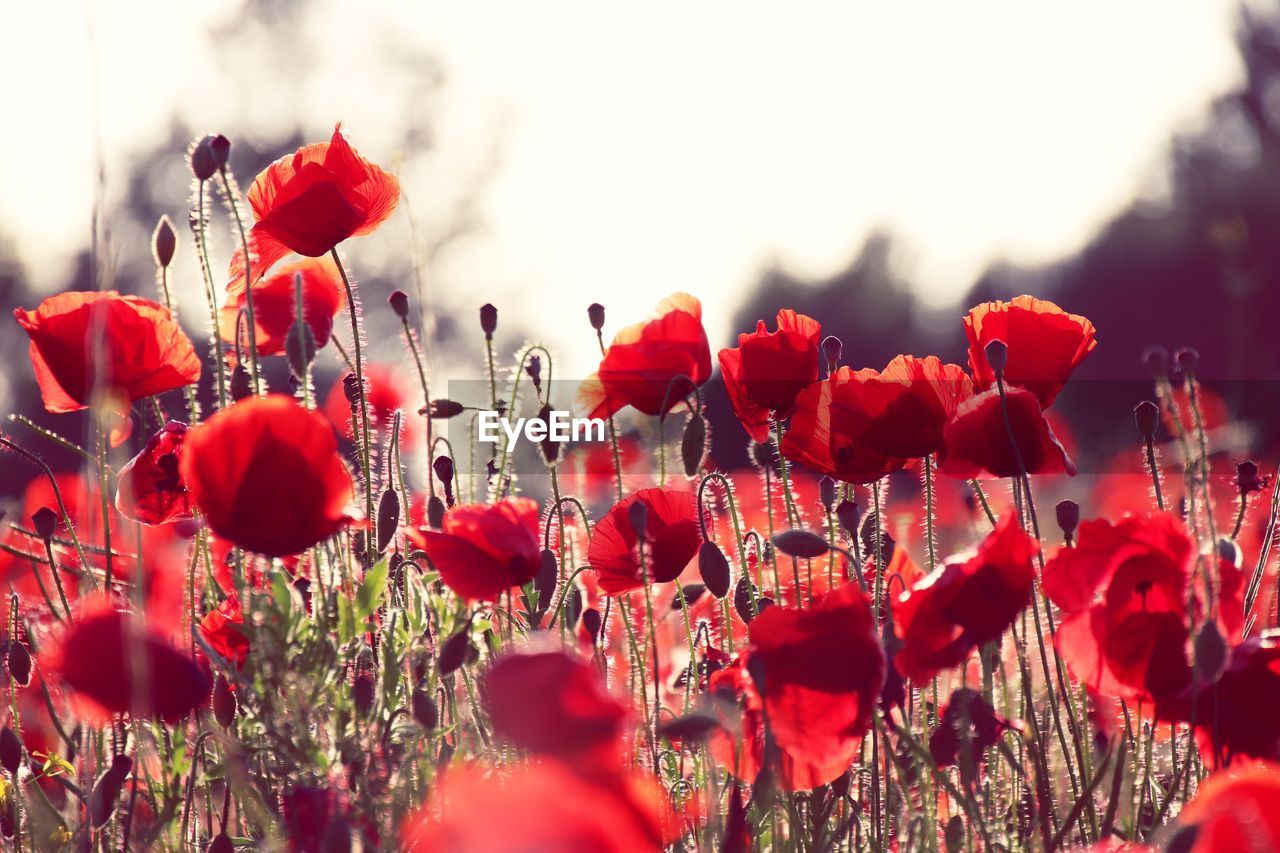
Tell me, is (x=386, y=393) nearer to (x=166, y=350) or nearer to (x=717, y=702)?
(x=166, y=350)

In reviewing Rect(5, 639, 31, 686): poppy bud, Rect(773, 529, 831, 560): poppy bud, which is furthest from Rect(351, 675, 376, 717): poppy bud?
Rect(5, 639, 31, 686): poppy bud

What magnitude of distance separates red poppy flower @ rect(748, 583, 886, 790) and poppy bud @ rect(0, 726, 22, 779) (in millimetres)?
915

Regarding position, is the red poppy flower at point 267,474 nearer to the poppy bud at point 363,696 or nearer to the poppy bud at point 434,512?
the poppy bud at point 363,696

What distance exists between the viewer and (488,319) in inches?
81.7

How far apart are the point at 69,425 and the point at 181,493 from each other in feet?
34.0

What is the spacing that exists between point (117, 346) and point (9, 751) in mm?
503

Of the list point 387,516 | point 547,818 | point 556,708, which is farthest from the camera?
point 387,516

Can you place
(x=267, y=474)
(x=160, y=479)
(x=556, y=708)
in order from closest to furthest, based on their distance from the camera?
(x=556, y=708), (x=267, y=474), (x=160, y=479)

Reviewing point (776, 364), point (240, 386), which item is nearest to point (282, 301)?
point (240, 386)

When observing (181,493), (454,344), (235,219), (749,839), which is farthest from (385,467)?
(454,344)

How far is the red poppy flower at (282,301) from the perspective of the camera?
1968mm

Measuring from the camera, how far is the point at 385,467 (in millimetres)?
1792

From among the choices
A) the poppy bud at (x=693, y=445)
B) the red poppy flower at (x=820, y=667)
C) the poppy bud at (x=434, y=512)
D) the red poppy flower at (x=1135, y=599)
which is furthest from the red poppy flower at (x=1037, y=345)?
the poppy bud at (x=434, y=512)

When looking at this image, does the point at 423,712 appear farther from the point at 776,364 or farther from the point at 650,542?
the point at 776,364
